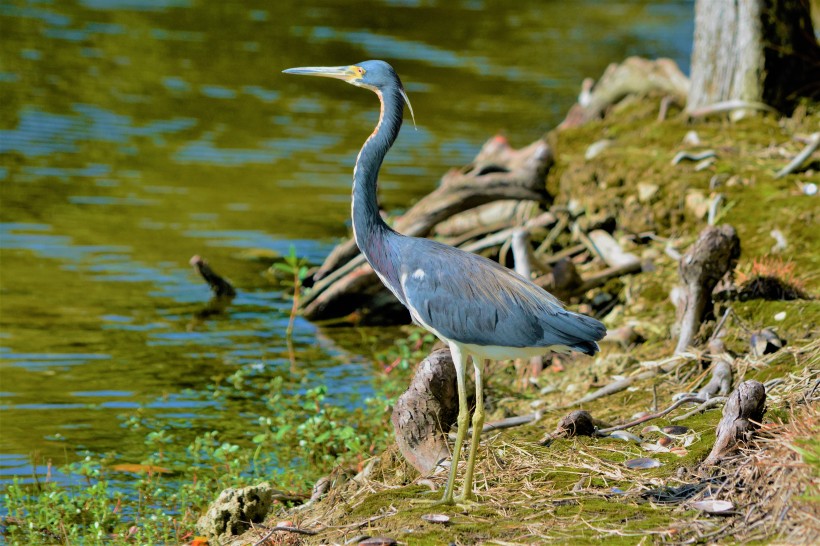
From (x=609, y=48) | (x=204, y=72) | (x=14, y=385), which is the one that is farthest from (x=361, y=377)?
(x=609, y=48)

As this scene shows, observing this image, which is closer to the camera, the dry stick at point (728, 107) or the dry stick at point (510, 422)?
the dry stick at point (510, 422)

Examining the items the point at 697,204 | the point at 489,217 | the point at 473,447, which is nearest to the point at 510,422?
the point at 473,447

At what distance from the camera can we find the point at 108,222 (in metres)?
13.6

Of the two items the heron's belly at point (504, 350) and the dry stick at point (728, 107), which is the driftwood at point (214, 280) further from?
the heron's belly at point (504, 350)

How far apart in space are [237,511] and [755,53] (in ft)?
23.1

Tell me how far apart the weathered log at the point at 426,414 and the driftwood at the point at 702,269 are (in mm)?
2050

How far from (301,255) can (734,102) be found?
4.83 meters

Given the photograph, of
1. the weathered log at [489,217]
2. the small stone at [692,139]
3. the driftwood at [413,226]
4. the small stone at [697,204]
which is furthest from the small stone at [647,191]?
the weathered log at [489,217]

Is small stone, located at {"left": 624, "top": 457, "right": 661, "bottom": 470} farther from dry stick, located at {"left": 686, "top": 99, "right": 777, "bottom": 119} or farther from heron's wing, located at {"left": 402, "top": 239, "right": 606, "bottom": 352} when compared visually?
dry stick, located at {"left": 686, "top": 99, "right": 777, "bottom": 119}

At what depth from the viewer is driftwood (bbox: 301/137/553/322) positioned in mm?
10789

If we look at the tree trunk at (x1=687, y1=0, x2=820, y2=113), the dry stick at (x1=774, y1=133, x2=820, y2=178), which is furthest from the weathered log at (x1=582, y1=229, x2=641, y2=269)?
the tree trunk at (x1=687, y1=0, x2=820, y2=113)

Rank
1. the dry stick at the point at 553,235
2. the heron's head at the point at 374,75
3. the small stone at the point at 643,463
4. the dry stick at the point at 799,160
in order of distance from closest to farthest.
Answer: the small stone at the point at 643,463
the heron's head at the point at 374,75
the dry stick at the point at 799,160
the dry stick at the point at 553,235

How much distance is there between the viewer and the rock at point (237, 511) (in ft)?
21.0

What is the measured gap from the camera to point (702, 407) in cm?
675
